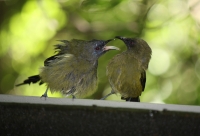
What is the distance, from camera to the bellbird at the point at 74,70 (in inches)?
141

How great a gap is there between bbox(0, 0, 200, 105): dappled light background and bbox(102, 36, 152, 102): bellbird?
1.39ft

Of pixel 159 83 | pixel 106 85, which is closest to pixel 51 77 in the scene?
pixel 106 85

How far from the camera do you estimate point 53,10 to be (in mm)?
4844

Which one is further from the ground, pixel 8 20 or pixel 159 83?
pixel 8 20

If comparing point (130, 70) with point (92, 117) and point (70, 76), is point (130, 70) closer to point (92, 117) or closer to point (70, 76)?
point (70, 76)

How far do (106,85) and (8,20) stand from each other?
1.55m

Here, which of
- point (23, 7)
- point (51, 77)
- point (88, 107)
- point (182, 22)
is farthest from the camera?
point (23, 7)

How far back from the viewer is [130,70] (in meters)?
3.83

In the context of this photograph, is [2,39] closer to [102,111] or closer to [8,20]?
[8,20]

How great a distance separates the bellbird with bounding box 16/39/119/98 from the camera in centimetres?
357

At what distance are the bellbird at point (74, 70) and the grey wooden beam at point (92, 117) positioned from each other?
130 centimetres

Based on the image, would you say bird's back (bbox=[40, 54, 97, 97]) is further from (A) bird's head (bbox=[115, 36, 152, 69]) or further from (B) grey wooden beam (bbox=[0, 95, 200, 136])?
(B) grey wooden beam (bbox=[0, 95, 200, 136])

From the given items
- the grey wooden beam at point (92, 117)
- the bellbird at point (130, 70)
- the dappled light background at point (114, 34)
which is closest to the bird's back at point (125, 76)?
the bellbird at point (130, 70)

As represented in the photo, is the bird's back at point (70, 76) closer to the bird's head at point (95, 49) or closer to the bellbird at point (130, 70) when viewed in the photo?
the bird's head at point (95, 49)
